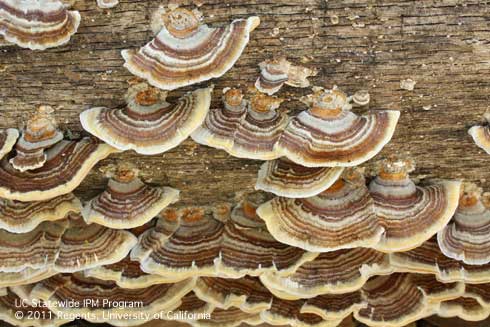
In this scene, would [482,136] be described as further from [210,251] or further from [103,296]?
[103,296]

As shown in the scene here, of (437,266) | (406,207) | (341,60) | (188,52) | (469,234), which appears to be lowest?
(437,266)

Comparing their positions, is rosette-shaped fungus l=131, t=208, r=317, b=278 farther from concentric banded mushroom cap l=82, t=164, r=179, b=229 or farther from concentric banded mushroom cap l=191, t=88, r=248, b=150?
concentric banded mushroom cap l=191, t=88, r=248, b=150

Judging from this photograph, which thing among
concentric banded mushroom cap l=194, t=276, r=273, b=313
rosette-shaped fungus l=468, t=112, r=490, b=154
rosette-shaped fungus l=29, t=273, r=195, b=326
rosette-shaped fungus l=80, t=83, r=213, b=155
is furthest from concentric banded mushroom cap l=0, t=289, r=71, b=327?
rosette-shaped fungus l=468, t=112, r=490, b=154

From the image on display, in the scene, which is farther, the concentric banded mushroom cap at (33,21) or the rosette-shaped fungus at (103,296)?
the rosette-shaped fungus at (103,296)

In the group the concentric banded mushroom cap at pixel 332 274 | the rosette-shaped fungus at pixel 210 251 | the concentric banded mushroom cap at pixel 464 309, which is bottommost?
the concentric banded mushroom cap at pixel 464 309

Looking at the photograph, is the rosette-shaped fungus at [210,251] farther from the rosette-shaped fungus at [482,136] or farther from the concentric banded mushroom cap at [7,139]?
the rosette-shaped fungus at [482,136]

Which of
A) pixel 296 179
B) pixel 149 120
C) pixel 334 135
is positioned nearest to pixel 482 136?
pixel 334 135

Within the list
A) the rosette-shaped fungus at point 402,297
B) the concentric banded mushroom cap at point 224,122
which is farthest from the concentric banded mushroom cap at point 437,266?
the concentric banded mushroom cap at point 224,122
